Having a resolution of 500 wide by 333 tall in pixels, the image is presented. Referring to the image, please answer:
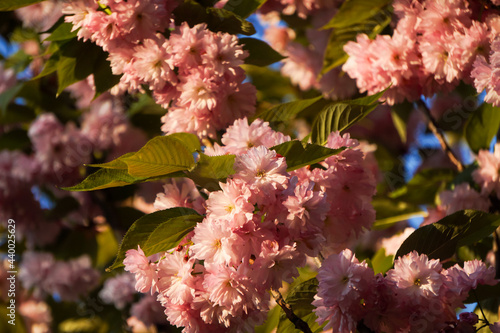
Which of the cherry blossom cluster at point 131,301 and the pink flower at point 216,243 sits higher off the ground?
the pink flower at point 216,243

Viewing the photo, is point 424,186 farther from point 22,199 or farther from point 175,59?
point 22,199

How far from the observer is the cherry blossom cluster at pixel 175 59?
4.09 feet

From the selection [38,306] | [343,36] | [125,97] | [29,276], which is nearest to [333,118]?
[343,36]

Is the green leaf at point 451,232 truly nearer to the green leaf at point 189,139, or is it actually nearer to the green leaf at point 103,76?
the green leaf at point 189,139

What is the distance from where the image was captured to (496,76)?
115 centimetres

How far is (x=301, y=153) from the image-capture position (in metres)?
1.05

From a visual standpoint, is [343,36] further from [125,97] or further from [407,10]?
[125,97]

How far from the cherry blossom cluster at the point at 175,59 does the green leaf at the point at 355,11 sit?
429mm

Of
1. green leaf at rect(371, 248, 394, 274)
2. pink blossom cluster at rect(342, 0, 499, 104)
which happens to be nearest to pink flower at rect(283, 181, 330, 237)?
green leaf at rect(371, 248, 394, 274)

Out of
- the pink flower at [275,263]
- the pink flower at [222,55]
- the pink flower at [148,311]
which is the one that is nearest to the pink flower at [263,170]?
the pink flower at [275,263]

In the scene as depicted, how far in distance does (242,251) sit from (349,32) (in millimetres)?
955

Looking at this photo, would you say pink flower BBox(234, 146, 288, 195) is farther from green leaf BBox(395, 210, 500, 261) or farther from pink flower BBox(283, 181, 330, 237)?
green leaf BBox(395, 210, 500, 261)

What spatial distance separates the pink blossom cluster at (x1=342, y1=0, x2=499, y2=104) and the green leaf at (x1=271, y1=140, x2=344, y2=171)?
1.21 feet

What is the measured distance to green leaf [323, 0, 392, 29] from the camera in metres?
1.58
